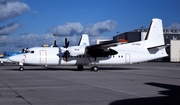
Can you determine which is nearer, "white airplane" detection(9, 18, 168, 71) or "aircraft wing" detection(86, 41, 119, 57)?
"white airplane" detection(9, 18, 168, 71)

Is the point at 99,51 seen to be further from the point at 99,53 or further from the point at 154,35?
the point at 154,35

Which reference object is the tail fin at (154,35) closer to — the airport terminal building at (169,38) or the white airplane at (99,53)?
the white airplane at (99,53)

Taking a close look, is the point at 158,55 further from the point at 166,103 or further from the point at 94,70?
the point at 166,103

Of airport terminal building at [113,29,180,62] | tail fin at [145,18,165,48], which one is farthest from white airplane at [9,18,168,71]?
airport terminal building at [113,29,180,62]

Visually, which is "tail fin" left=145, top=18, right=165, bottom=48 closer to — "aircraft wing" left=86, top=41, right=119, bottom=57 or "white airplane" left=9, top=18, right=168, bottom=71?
"white airplane" left=9, top=18, right=168, bottom=71

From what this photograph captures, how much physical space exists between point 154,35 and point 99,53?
26.4 ft

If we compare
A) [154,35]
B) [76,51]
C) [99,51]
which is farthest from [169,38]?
[76,51]

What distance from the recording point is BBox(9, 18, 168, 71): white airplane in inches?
1292

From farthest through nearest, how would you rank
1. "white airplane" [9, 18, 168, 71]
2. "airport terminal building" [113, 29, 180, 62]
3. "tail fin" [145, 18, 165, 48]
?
"airport terminal building" [113, 29, 180, 62] → "tail fin" [145, 18, 165, 48] → "white airplane" [9, 18, 168, 71]

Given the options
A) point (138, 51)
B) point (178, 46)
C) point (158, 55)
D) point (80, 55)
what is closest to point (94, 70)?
point (80, 55)

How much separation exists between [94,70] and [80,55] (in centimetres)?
256

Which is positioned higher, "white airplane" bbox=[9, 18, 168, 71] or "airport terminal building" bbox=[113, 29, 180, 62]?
"airport terminal building" bbox=[113, 29, 180, 62]

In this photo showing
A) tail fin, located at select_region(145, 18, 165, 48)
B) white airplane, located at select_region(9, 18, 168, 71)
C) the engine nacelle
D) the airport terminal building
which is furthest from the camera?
the airport terminal building

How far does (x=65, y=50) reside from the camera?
3347 cm
